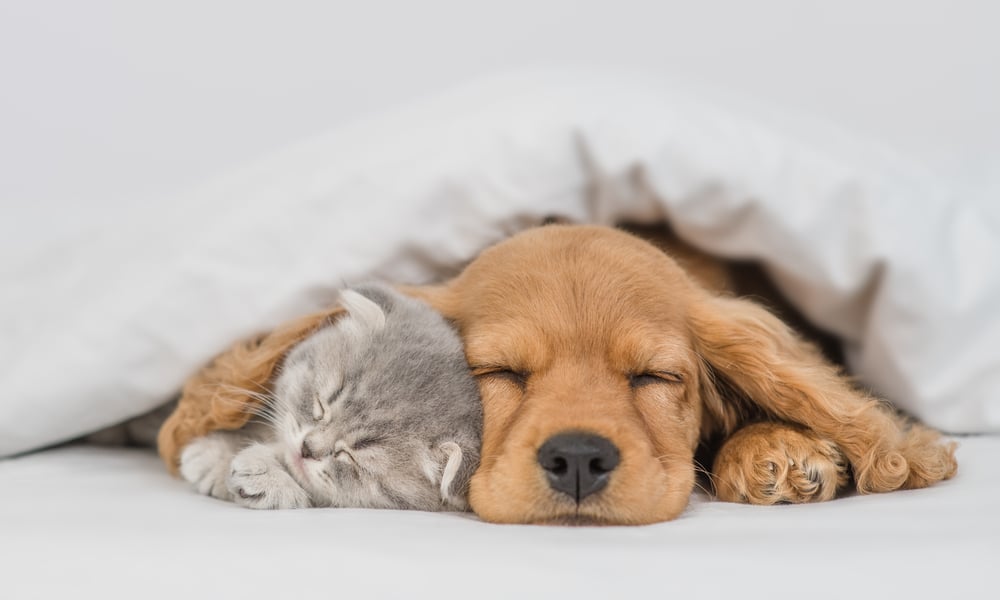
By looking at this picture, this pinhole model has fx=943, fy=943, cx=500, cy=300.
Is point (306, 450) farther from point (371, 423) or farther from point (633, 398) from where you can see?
point (633, 398)

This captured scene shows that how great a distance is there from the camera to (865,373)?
2.85 metres

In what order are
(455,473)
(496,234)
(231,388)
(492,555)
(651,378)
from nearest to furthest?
(492,555), (455,473), (651,378), (231,388), (496,234)

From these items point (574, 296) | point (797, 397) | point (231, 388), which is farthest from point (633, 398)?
point (231, 388)

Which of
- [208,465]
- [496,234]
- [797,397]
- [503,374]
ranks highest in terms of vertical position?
[496,234]

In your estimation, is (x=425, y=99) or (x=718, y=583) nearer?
(x=718, y=583)

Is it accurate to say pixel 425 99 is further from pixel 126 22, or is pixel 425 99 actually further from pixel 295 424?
pixel 126 22

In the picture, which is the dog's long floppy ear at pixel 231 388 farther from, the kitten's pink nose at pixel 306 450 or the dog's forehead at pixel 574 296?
the dog's forehead at pixel 574 296

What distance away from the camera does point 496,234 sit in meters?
2.62

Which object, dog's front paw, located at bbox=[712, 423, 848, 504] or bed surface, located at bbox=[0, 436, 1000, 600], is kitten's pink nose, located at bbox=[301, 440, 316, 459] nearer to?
bed surface, located at bbox=[0, 436, 1000, 600]

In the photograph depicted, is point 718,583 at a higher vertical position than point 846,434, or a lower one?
higher

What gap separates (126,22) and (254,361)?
9.98ft

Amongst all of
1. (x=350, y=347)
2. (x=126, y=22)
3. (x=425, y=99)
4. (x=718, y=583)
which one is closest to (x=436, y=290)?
(x=350, y=347)

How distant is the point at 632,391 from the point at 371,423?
1.89 ft

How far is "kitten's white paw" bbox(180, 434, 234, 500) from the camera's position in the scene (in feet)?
7.03
